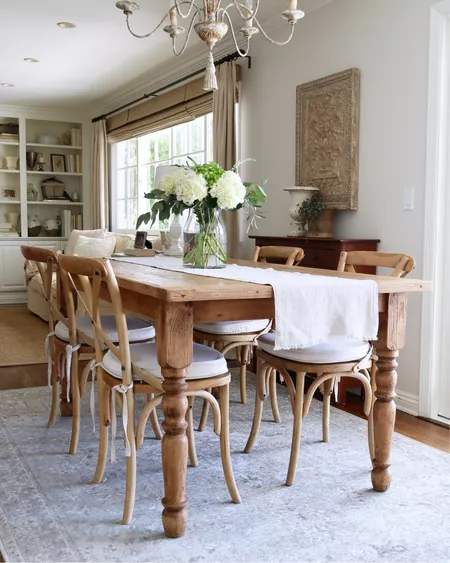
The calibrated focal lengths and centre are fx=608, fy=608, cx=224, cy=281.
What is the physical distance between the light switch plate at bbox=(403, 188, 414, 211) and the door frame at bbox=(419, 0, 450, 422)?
124mm

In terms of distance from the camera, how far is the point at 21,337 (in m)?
5.45

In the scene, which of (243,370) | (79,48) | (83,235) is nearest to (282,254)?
(243,370)

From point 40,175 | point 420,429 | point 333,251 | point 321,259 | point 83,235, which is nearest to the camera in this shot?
point 420,429

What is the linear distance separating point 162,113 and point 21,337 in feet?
8.43

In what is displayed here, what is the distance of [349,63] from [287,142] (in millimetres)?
815

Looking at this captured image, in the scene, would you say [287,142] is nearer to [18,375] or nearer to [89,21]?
[89,21]

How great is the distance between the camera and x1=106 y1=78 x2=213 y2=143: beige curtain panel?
5.39 metres

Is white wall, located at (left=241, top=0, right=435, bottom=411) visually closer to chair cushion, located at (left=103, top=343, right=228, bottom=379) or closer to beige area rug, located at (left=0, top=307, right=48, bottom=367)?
chair cushion, located at (left=103, top=343, right=228, bottom=379)

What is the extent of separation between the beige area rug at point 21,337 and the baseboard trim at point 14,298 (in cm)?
51

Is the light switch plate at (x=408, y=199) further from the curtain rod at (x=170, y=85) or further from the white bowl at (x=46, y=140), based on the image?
the white bowl at (x=46, y=140)

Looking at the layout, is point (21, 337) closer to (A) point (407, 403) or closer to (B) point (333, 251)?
(B) point (333, 251)

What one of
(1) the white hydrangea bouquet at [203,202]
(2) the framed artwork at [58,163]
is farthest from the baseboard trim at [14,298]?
(1) the white hydrangea bouquet at [203,202]

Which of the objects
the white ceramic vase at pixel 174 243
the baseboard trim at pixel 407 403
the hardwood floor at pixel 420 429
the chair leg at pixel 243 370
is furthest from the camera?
the white ceramic vase at pixel 174 243

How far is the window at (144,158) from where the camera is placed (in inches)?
233
